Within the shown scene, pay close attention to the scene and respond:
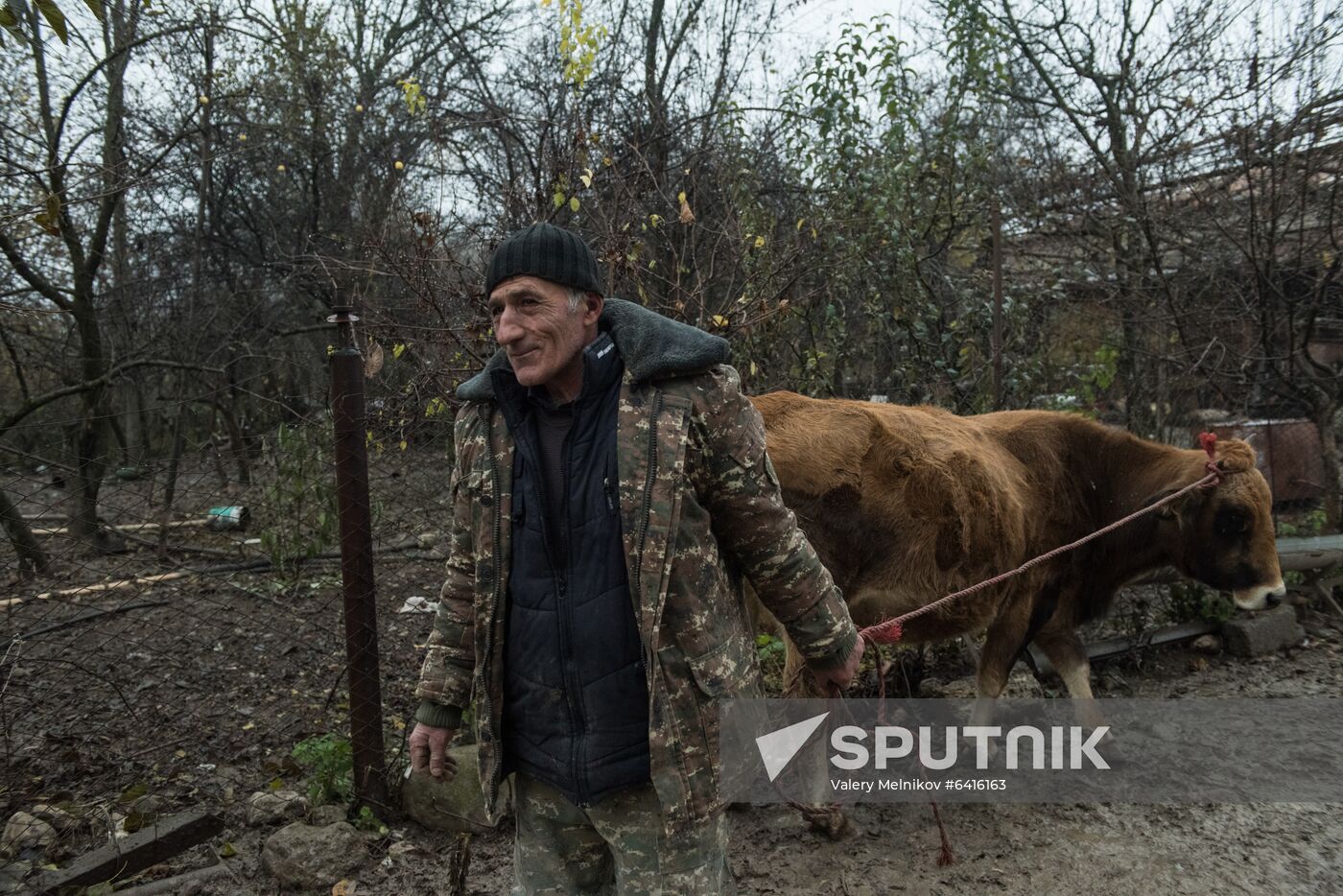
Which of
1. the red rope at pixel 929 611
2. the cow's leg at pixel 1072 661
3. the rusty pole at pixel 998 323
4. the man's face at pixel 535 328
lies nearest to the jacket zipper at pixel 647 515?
the man's face at pixel 535 328

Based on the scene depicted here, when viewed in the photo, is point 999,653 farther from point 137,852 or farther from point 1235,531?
point 137,852

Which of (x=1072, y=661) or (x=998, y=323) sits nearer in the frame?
(x=1072, y=661)

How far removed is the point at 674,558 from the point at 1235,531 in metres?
4.17

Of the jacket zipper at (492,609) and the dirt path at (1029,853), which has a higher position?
the jacket zipper at (492,609)

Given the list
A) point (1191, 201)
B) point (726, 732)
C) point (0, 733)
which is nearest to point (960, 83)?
point (1191, 201)

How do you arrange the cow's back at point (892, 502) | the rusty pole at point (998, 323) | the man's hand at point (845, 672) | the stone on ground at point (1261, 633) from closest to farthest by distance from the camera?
the man's hand at point (845, 672), the cow's back at point (892, 502), the stone on ground at point (1261, 633), the rusty pole at point (998, 323)

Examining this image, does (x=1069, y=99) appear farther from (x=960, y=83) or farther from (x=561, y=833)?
(x=561, y=833)

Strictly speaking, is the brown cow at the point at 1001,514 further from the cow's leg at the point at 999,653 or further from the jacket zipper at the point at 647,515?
the jacket zipper at the point at 647,515

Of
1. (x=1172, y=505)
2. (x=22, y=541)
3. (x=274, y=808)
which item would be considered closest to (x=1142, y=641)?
(x=1172, y=505)

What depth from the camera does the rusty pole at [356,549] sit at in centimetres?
375

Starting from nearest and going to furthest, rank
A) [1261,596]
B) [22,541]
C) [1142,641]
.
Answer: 1. [22,541]
2. [1261,596]
3. [1142,641]

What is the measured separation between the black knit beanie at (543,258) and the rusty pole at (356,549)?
1.77 metres

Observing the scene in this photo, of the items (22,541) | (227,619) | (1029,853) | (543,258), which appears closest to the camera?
(543,258)

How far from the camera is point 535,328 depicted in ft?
7.25
